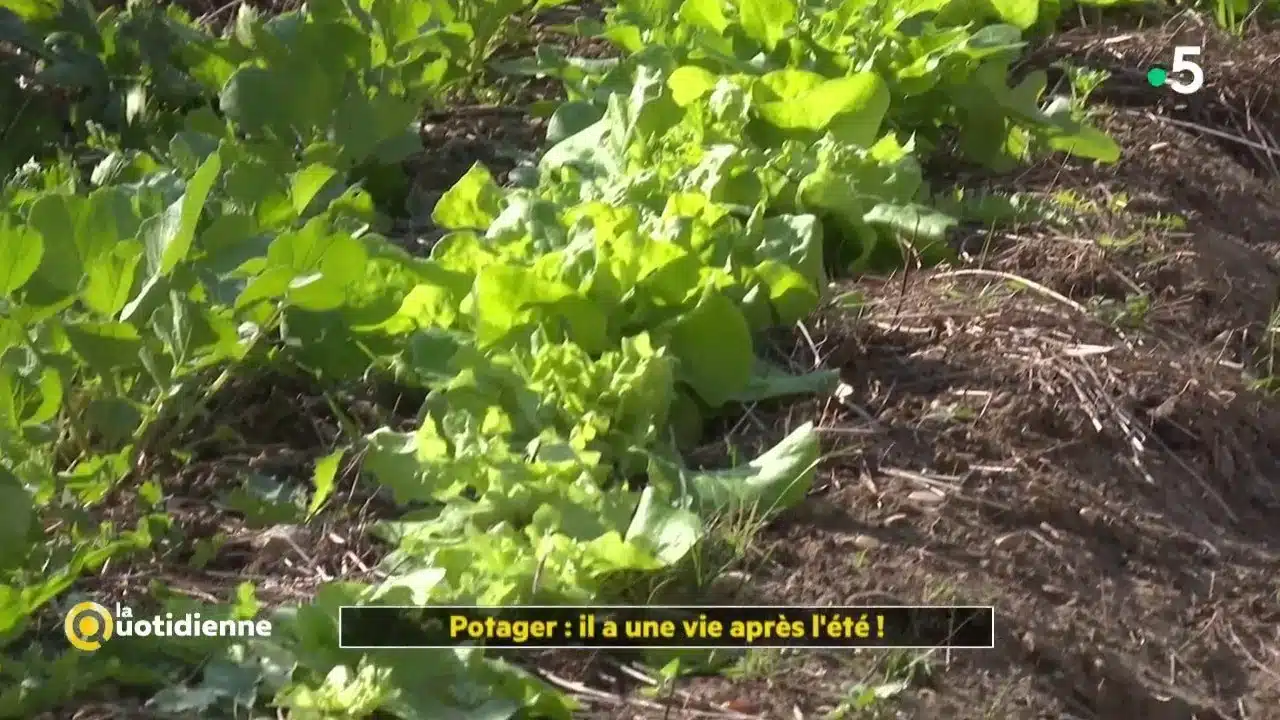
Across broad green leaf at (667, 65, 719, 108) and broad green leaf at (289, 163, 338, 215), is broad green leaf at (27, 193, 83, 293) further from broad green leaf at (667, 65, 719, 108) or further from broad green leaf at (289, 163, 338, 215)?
broad green leaf at (667, 65, 719, 108)

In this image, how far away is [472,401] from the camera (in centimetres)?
192

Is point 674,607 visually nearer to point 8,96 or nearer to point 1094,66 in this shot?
point 8,96

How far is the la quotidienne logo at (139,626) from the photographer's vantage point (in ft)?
5.30

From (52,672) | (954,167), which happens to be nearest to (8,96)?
(52,672)

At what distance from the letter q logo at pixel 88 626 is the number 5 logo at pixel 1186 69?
230cm

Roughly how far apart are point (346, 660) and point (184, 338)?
0.47m

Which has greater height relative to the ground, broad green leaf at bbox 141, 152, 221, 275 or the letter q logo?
broad green leaf at bbox 141, 152, 221, 275

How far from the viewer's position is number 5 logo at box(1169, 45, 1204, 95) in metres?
3.14

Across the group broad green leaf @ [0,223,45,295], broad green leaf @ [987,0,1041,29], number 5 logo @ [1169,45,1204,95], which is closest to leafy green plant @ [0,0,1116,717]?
broad green leaf @ [0,223,45,295]

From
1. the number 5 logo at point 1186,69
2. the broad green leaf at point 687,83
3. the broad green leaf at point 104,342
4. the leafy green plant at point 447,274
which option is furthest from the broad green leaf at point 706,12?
the broad green leaf at point 104,342

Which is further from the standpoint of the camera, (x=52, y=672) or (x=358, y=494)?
(x=358, y=494)

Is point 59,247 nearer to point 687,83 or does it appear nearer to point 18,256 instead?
point 18,256
